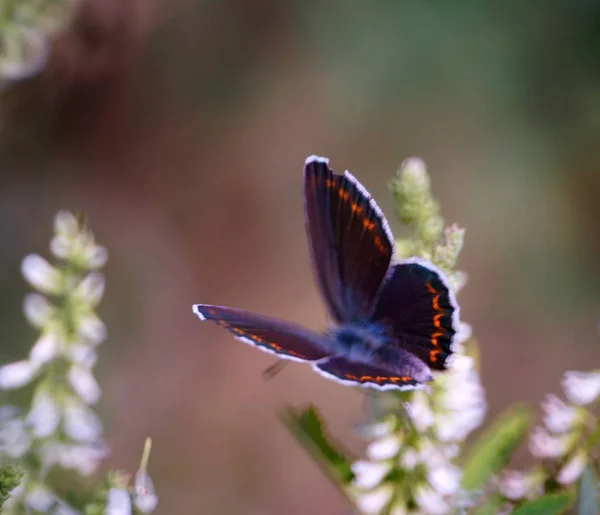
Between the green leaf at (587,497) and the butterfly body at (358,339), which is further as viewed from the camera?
the butterfly body at (358,339)

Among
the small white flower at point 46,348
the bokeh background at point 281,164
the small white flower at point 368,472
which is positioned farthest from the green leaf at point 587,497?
the bokeh background at point 281,164

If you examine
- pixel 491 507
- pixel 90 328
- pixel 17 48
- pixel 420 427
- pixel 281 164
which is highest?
pixel 17 48

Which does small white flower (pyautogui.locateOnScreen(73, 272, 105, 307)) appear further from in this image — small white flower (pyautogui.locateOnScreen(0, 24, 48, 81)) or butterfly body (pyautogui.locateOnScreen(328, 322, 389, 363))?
small white flower (pyautogui.locateOnScreen(0, 24, 48, 81))

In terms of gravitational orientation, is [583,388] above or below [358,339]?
below

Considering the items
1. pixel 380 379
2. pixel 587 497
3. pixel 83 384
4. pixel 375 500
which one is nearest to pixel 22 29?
pixel 83 384

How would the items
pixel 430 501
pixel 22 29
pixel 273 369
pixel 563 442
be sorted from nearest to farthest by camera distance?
pixel 430 501 < pixel 563 442 < pixel 22 29 < pixel 273 369

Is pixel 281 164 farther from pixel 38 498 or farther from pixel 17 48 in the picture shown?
pixel 38 498

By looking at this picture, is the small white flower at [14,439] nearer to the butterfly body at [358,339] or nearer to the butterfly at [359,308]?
the butterfly at [359,308]
